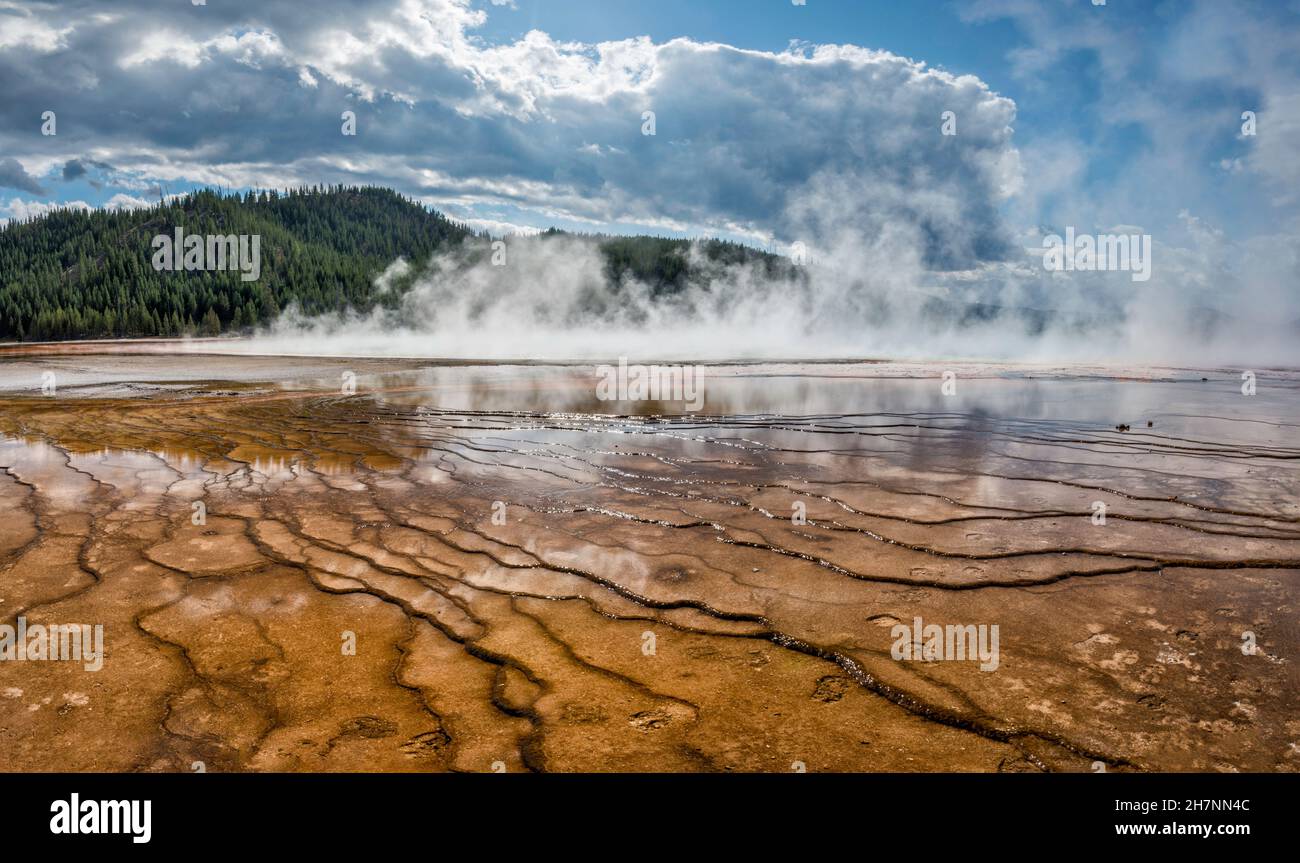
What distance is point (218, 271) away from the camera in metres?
94.1

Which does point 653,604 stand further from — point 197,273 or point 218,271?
point 197,273

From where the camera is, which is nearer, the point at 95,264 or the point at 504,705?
the point at 504,705

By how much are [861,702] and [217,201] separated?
558 ft

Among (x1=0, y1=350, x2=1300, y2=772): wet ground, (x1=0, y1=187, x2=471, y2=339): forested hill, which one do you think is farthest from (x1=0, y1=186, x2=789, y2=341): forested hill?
(x1=0, y1=350, x2=1300, y2=772): wet ground

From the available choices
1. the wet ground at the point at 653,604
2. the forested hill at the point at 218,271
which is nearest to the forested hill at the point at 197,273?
the forested hill at the point at 218,271

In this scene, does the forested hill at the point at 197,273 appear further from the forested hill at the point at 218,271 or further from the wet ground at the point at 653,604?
the wet ground at the point at 653,604

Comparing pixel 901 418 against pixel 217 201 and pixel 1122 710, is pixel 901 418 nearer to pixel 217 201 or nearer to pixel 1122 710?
pixel 1122 710

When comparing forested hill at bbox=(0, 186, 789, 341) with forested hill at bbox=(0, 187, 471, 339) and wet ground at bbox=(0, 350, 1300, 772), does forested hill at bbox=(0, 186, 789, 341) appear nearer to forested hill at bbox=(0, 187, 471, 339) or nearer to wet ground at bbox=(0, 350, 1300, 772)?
forested hill at bbox=(0, 187, 471, 339)

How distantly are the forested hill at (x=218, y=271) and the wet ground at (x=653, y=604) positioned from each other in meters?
82.4

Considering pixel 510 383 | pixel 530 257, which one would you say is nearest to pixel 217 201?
pixel 530 257

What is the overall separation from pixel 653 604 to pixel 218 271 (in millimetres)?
111962

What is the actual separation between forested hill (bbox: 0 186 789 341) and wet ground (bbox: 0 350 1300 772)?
270 feet

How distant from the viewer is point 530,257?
111562 mm

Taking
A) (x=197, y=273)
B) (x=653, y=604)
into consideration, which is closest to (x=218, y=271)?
(x=197, y=273)
